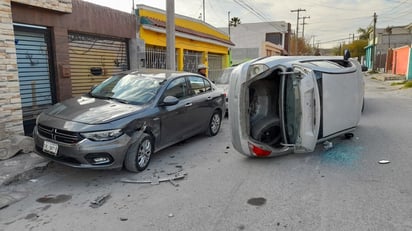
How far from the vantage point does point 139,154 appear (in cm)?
497

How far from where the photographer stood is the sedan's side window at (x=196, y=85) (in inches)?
→ 269

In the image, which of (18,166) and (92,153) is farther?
(18,166)

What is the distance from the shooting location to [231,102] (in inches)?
205

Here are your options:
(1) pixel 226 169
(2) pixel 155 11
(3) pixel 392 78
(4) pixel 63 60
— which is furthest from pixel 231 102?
(3) pixel 392 78

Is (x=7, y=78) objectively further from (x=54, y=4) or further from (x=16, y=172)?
(x=54, y=4)

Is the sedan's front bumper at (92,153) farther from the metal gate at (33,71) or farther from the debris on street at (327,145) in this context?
the debris on street at (327,145)

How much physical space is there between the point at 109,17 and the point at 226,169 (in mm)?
6360

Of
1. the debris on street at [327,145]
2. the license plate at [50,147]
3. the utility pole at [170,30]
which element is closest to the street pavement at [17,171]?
the license plate at [50,147]

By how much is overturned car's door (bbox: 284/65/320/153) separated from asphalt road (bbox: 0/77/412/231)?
41cm

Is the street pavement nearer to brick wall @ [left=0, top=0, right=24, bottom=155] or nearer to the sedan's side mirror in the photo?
brick wall @ [left=0, top=0, right=24, bottom=155]

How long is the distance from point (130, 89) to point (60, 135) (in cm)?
164

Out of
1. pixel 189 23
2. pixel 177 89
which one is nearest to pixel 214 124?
pixel 177 89

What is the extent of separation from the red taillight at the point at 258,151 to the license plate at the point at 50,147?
9.77 feet

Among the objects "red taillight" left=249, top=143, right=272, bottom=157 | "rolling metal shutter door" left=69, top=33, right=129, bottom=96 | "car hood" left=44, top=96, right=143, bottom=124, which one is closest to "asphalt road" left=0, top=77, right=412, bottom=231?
"red taillight" left=249, top=143, right=272, bottom=157
